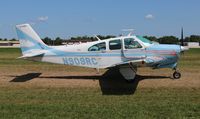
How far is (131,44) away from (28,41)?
15.2 feet

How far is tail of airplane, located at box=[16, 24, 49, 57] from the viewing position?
15.3m

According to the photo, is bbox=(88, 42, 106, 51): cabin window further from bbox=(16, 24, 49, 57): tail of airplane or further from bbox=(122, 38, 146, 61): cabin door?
bbox=(16, 24, 49, 57): tail of airplane

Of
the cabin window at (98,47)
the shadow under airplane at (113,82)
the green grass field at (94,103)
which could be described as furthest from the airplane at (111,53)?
the green grass field at (94,103)

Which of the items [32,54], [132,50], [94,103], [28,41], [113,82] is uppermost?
[28,41]

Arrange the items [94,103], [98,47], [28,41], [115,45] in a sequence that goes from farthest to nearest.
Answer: [28,41], [98,47], [115,45], [94,103]

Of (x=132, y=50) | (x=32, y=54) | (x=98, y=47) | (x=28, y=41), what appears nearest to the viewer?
(x=132, y=50)

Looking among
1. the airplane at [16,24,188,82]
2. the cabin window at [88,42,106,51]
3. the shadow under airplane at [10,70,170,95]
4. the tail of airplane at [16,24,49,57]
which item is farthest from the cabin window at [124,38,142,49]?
the tail of airplane at [16,24,49,57]

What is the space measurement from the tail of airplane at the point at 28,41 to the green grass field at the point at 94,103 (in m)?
2.79

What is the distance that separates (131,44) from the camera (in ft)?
45.8

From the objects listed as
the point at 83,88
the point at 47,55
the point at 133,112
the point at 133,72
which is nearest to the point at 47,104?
the point at 133,112

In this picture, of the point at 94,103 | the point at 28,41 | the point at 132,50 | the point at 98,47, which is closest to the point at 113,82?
the point at 132,50

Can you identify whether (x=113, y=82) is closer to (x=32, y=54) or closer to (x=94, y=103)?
(x=32, y=54)

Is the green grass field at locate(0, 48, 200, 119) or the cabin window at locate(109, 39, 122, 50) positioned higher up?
the cabin window at locate(109, 39, 122, 50)

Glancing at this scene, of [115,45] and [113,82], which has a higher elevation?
[115,45]
